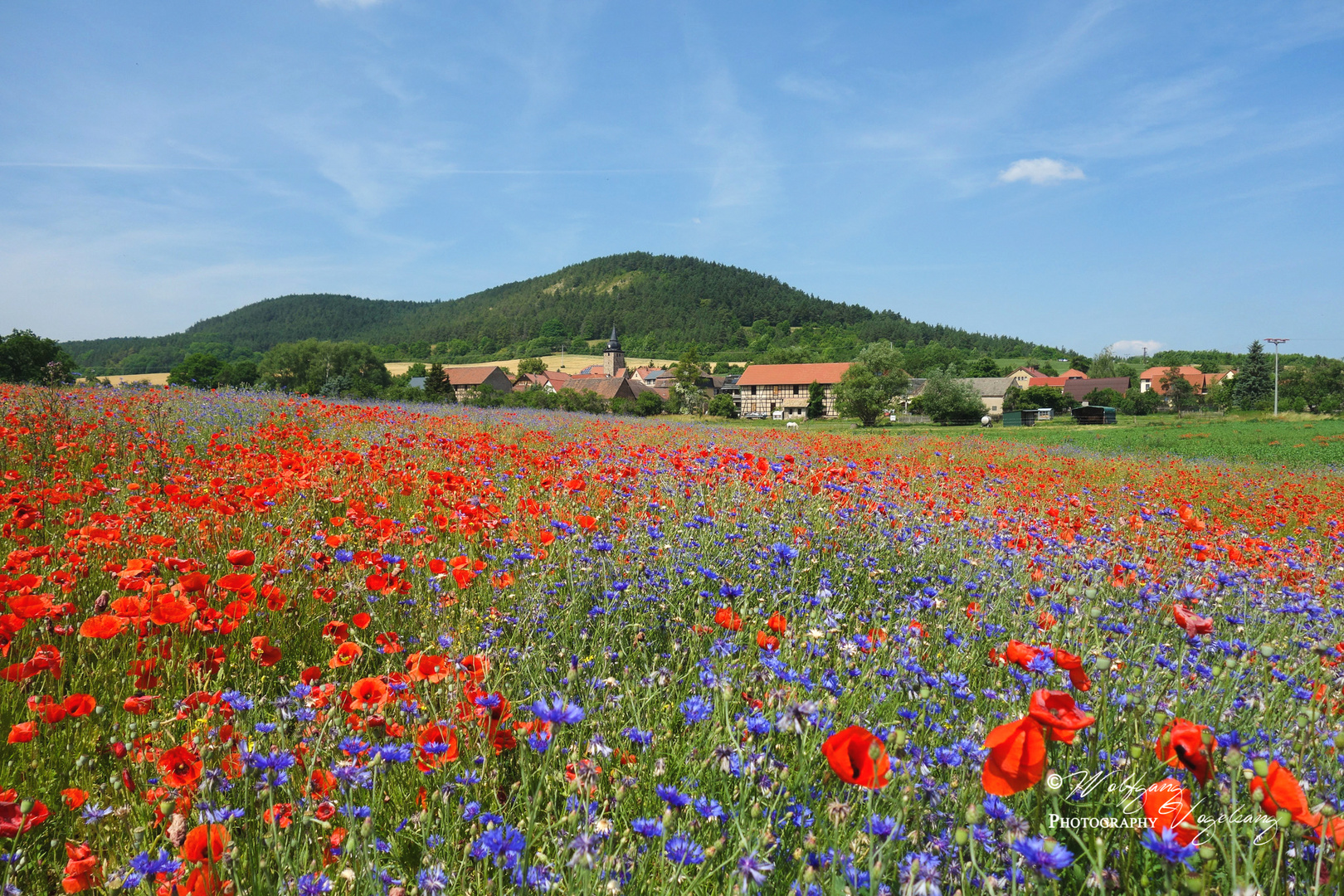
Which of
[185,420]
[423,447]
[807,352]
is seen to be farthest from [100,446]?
[807,352]

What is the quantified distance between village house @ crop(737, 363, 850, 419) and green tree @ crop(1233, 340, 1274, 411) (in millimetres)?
46138

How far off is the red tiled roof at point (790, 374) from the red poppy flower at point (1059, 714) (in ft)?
315

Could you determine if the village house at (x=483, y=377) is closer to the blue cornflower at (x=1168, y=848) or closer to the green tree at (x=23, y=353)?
the green tree at (x=23, y=353)

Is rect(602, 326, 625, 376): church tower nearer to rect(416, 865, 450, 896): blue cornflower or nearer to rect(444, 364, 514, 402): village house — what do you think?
rect(444, 364, 514, 402): village house

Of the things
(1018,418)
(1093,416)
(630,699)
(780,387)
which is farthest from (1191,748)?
(780,387)

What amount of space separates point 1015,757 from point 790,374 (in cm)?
10302

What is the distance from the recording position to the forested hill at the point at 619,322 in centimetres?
14225

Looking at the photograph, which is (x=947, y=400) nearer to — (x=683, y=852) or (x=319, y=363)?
(x=683, y=852)

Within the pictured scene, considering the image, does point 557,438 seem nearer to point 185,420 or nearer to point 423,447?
point 423,447

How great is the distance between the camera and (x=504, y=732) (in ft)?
5.04

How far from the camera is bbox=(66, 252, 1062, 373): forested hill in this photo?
5600 inches

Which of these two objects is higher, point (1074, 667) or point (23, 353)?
point (23, 353)

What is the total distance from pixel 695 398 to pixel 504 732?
77460mm

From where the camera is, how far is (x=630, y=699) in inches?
72.2
